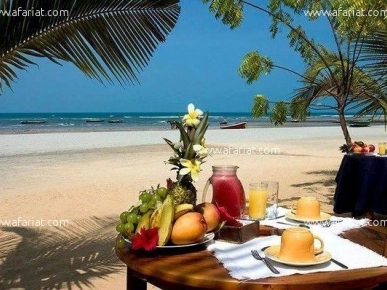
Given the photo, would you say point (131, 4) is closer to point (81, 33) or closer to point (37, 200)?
point (81, 33)

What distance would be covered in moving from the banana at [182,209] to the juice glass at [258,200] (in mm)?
390

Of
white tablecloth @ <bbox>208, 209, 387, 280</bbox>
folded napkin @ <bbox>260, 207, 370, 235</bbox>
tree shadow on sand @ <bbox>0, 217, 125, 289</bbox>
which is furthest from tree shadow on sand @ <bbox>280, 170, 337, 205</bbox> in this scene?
white tablecloth @ <bbox>208, 209, 387, 280</bbox>

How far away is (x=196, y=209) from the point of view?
1.62 metres

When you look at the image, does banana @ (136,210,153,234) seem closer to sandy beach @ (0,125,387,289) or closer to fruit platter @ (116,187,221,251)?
fruit platter @ (116,187,221,251)

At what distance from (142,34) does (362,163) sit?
3557 millimetres

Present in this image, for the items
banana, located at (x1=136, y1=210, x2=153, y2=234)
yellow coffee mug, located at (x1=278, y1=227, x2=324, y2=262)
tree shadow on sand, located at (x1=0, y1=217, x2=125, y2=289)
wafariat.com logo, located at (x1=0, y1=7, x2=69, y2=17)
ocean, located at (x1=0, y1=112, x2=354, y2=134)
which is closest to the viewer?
yellow coffee mug, located at (x1=278, y1=227, x2=324, y2=262)

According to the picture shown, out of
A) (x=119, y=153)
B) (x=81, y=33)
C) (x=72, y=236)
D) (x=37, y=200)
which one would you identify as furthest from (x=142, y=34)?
(x=119, y=153)

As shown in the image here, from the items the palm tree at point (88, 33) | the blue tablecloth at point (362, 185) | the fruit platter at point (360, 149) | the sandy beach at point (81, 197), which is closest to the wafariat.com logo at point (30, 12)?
the palm tree at point (88, 33)

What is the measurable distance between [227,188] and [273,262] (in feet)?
1.42

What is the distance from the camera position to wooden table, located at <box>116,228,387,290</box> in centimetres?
130

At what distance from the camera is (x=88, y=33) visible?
95.8 inches

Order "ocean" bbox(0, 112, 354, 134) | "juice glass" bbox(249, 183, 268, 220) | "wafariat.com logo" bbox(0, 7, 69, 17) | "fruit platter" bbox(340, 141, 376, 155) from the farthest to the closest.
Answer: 1. "ocean" bbox(0, 112, 354, 134)
2. "fruit platter" bbox(340, 141, 376, 155)
3. "wafariat.com logo" bbox(0, 7, 69, 17)
4. "juice glass" bbox(249, 183, 268, 220)

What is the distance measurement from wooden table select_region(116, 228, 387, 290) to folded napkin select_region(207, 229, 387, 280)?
3 centimetres

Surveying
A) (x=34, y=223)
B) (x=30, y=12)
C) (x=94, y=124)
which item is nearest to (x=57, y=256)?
(x=34, y=223)
